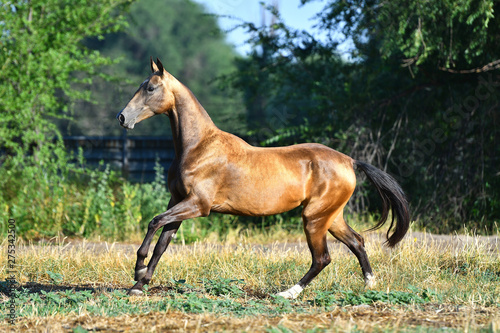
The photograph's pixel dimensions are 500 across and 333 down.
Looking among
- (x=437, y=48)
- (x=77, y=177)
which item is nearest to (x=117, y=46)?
(x=77, y=177)

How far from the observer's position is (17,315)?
4.21 meters

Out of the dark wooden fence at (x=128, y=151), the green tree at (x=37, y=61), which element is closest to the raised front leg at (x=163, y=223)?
the green tree at (x=37, y=61)

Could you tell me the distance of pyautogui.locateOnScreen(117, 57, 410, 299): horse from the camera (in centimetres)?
511

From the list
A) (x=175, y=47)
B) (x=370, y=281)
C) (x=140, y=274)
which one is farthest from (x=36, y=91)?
(x=175, y=47)

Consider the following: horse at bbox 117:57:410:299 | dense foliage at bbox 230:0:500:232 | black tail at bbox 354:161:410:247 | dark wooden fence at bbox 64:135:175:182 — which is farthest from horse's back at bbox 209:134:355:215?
dark wooden fence at bbox 64:135:175:182

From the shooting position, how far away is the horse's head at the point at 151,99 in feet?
16.8

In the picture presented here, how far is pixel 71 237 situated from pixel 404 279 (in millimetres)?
6004

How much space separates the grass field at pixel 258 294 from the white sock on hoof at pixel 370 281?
0.18 feet

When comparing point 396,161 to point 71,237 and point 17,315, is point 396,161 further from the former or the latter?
point 17,315

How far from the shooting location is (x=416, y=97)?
11.2 meters

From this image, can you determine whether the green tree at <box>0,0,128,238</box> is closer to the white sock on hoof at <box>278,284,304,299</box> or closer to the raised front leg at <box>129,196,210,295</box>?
the raised front leg at <box>129,196,210,295</box>

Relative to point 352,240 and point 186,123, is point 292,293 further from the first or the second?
point 186,123

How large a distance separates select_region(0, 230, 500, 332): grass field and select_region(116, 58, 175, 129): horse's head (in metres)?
1.58

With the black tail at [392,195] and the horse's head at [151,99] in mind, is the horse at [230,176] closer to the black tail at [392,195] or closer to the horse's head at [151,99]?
the horse's head at [151,99]
